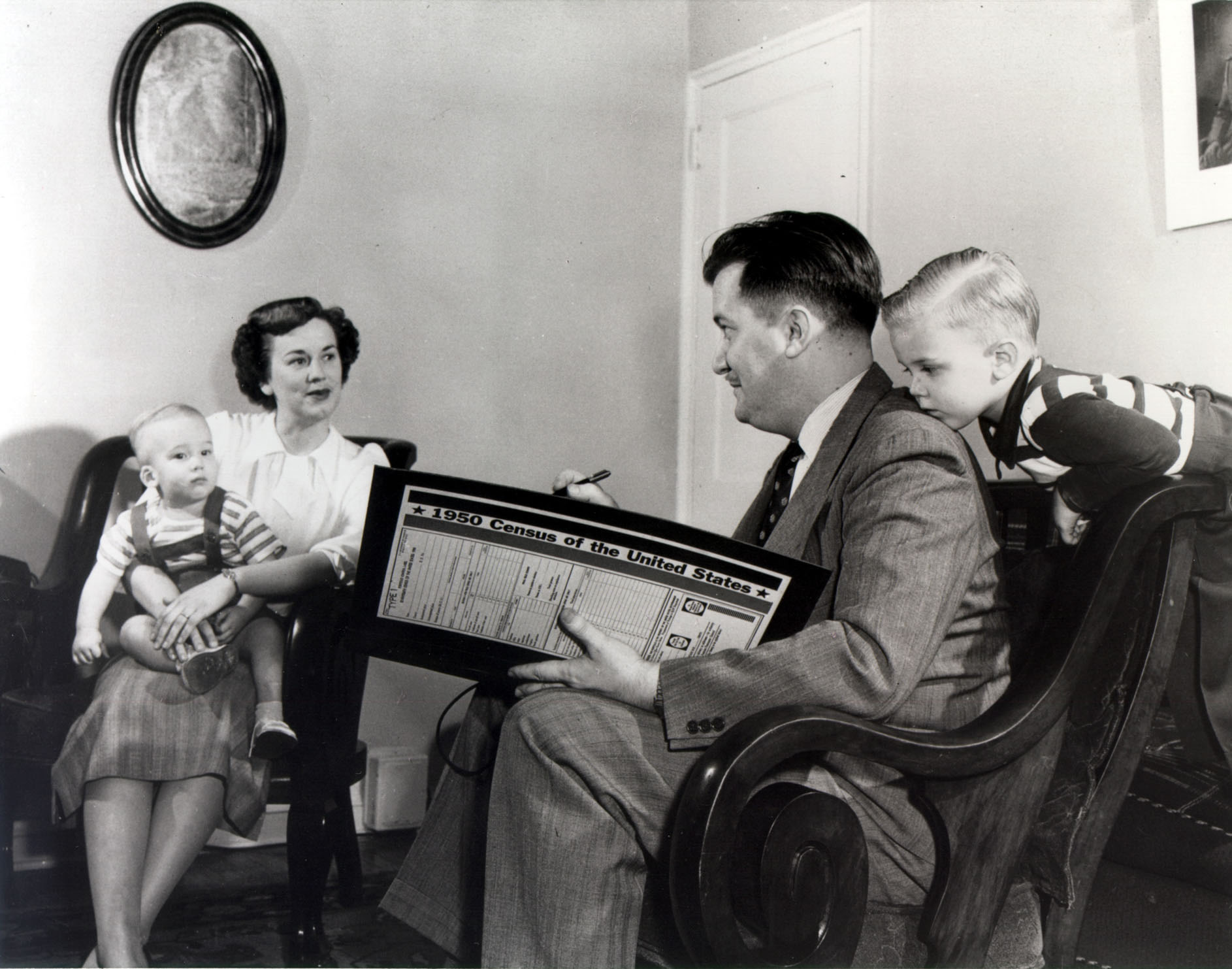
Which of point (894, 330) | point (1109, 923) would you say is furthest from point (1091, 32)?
point (1109, 923)

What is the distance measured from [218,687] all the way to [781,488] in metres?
1.18

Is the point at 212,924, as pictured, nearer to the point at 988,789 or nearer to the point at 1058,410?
the point at 988,789

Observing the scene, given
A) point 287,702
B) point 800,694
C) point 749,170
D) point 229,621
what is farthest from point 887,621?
point 749,170

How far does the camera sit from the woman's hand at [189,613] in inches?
82.0

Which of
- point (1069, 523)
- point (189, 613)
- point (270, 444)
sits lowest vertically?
point (189, 613)

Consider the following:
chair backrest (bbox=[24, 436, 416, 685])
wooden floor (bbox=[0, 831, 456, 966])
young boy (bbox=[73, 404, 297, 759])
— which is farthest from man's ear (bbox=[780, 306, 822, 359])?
chair backrest (bbox=[24, 436, 416, 685])

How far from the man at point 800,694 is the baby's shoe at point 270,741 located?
87 cm

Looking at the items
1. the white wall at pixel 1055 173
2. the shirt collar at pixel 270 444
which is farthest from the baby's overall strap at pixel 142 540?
the white wall at pixel 1055 173

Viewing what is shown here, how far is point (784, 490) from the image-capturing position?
5.59ft

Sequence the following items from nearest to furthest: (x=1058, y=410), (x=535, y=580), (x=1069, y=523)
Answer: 1. (x=535, y=580)
2. (x=1058, y=410)
3. (x=1069, y=523)

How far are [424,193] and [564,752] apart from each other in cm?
192

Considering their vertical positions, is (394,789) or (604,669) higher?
(604,669)

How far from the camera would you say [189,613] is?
82.8 inches

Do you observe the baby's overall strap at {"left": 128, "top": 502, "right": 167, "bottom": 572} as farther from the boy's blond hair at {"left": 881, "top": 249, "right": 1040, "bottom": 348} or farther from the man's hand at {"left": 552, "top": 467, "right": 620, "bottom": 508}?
the boy's blond hair at {"left": 881, "top": 249, "right": 1040, "bottom": 348}
